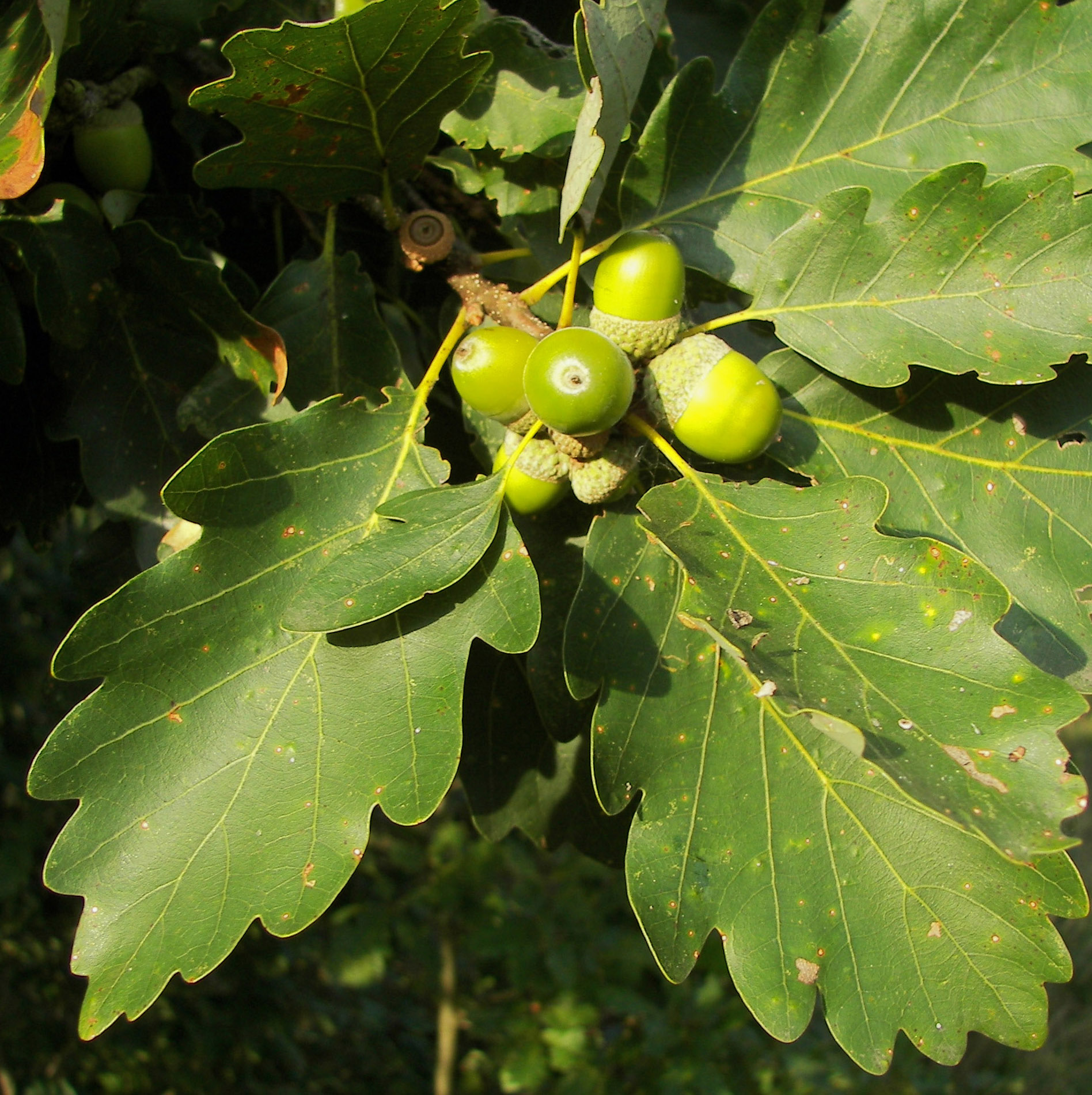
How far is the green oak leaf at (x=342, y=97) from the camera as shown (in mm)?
936

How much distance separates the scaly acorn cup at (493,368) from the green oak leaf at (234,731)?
152mm

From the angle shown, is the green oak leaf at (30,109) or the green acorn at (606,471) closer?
the green oak leaf at (30,109)

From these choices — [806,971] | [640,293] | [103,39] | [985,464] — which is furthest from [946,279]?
[103,39]

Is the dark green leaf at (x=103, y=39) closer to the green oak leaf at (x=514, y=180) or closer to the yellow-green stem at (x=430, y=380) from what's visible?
the green oak leaf at (x=514, y=180)

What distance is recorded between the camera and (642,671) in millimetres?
1038

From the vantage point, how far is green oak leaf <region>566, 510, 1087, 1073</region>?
38.9 inches

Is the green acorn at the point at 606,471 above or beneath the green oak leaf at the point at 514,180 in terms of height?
beneath

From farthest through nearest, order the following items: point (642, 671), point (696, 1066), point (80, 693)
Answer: point (696, 1066)
point (80, 693)
point (642, 671)

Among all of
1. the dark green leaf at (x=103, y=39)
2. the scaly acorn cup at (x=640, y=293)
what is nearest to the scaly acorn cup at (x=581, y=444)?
the scaly acorn cup at (x=640, y=293)

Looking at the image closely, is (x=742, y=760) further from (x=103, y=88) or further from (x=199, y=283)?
(x=103, y=88)

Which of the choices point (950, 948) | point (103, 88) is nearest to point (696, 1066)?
point (950, 948)

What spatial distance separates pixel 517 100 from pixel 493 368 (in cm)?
35

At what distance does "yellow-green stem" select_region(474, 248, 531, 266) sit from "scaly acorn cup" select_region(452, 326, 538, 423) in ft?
0.52

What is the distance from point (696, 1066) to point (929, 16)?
245 centimetres
